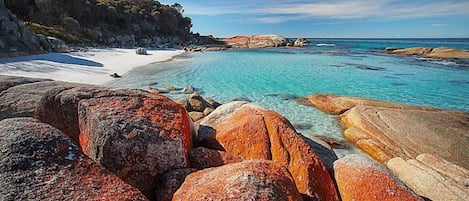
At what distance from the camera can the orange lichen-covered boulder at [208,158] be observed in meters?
4.38

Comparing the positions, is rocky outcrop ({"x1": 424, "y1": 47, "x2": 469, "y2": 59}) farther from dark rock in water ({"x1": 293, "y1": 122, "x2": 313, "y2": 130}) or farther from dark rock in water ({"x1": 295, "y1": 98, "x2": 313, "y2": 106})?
dark rock in water ({"x1": 293, "y1": 122, "x2": 313, "y2": 130})

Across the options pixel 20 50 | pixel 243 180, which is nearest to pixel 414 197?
pixel 243 180

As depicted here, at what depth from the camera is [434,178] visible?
6.36 meters

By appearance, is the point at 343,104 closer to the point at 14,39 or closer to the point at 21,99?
the point at 21,99

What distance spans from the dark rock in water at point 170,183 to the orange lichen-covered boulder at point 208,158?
1.59 feet

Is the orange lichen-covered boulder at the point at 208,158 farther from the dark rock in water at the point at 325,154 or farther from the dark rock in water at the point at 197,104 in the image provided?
the dark rock in water at the point at 197,104

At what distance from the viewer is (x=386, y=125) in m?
11.6

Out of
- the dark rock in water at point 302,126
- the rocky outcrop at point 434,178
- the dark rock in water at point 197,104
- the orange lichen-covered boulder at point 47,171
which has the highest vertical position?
the orange lichen-covered boulder at point 47,171

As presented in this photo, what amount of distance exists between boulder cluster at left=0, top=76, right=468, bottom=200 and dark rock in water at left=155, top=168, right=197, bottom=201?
14 millimetres

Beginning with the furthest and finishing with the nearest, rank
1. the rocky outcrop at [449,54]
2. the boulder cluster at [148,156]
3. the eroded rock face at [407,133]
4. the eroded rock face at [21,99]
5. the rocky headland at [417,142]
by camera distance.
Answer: the rocky outcrop at [449,54] → the eroded rock face at [407,133] → the rocky headland at [417,142] → the eroded rock face at [21,99] → the boulder cluster at [148,156]

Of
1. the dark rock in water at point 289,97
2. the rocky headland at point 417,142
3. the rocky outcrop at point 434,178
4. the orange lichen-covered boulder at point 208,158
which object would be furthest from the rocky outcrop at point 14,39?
the rocky outcrop at point 434,178

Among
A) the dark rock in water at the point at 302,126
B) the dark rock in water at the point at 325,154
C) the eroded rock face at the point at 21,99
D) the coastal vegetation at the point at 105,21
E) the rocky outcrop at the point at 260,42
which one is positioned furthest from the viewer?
the rocky outcrop at the point at 260,42

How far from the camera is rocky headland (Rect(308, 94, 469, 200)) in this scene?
6.35 meters

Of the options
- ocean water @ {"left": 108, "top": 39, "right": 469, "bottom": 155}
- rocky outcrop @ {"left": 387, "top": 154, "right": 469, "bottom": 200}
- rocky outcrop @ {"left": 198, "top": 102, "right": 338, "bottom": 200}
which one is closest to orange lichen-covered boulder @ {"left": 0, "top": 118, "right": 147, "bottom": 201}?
rocky outcrop @ {"left": 198, "top": 102, "right": 338, "bottom": 200}
